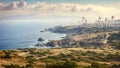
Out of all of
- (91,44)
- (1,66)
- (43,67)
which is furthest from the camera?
(91,44)

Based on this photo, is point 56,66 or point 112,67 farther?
point 112,67

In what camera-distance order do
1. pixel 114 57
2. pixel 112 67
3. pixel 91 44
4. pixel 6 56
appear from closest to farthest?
pixel 6 56 → pixel 112 67 → pixel 114 57 → pixel 91 44

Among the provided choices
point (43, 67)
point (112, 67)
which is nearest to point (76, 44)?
point (112, 67)

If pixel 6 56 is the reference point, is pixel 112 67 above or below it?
below

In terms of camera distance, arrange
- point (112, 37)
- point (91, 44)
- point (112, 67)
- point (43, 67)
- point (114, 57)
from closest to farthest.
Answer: point (43, 67) → point (112, 67) → point (114, 57) → point (91, 44) → point (112, 37)

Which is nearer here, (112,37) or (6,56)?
(6,56)

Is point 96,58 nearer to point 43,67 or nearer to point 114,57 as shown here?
point 114,57

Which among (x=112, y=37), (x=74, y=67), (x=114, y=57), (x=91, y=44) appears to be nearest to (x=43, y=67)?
(x=74, y=67)

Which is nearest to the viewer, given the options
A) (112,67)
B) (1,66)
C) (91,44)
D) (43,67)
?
(1,66)

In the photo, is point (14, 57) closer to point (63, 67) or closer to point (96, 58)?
point (63, 67)
